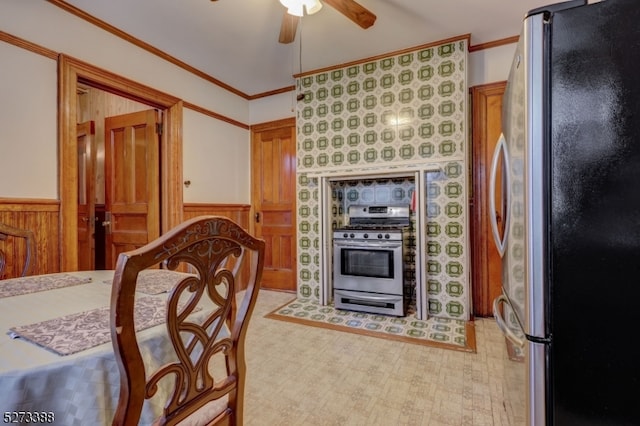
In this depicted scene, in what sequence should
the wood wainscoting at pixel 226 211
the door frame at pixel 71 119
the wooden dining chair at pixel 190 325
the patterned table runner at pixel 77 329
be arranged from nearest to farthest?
the wooden dining chair at pixel 190 325
the patterned table runner at pixel 77 329
the door frame at pixel 71 119
the wood wainscoting at pixel 226 211

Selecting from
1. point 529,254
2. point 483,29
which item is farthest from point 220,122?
point 529,254

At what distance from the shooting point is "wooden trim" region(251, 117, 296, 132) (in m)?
4.04

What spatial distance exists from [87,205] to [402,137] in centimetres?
354

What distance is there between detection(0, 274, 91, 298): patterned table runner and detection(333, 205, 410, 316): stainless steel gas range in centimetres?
229

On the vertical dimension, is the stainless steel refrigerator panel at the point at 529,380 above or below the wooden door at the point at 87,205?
below

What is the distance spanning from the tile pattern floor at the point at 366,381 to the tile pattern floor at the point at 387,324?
0.12 metres

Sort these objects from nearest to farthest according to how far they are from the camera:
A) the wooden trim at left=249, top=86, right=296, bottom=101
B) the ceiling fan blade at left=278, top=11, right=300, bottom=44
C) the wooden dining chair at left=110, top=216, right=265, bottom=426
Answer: the wooden dining chair at left=110, top=216, right=265, bottom=426
the ceiling fan blade at left=278, top=11, right=300, bottom=44
the wooden trim at left=249, top=86, right=296, bottom=101

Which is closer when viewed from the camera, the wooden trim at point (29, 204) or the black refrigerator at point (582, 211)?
the black refrigerator at point (582, 211)

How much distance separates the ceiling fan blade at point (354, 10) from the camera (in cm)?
202

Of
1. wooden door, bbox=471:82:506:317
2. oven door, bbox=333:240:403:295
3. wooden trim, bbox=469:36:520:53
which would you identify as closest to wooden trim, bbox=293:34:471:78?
wooden trim, bbox=469:36:520:53

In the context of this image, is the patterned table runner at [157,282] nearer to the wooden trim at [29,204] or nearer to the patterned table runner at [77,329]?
the patterned table runner at [77,329]

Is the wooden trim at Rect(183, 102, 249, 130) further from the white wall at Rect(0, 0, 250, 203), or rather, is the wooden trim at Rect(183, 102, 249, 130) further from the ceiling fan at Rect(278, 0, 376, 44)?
the ceiling fan at Rect(278, 0, 376, 44)

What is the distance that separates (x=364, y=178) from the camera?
11.0 feet

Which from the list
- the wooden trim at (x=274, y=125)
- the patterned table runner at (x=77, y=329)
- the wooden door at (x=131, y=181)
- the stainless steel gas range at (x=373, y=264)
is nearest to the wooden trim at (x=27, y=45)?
the wooden door at (x=131, y=181)
